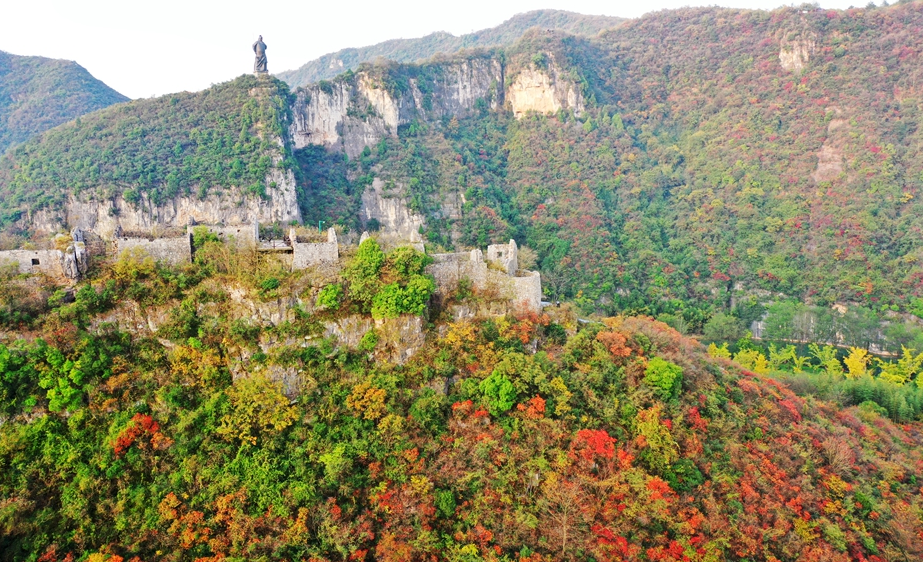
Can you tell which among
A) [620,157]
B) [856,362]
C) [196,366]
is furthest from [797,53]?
[196,366]

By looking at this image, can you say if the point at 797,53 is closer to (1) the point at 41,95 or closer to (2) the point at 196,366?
(2) the point at 196,366

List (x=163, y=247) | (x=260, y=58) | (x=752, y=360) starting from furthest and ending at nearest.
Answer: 1. (x=260, y=58)
2. (x=752, y=360)
3. (x=163, y=247)

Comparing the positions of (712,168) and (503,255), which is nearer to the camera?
(503,255)

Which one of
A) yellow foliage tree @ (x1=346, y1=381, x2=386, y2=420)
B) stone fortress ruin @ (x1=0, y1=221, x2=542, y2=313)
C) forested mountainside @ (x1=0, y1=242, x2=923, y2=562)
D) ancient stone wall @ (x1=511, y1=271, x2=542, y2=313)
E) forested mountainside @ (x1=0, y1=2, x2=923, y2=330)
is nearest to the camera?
forested mountainside @ (x1=0, y1=242, x2=923, y2=562)

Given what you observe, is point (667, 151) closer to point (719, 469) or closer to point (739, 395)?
point (739, 395)

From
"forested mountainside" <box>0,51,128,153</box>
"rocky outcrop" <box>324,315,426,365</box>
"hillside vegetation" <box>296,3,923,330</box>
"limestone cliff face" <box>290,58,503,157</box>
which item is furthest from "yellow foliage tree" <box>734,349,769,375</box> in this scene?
"forested mountainside" <box>0,51,128,153</box>

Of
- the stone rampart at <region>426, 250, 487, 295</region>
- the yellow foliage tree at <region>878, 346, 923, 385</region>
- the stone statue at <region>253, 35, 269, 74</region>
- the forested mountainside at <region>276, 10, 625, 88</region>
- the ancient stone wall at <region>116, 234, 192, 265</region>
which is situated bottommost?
the yellow foliage tree at <region>878, 346, 923, 385</region>

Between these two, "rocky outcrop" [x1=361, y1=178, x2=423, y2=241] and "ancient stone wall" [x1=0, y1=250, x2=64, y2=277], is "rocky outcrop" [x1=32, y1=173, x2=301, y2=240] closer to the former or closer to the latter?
"rocky outcrop" [x1=361, y1=178, x2=423, y2=241]

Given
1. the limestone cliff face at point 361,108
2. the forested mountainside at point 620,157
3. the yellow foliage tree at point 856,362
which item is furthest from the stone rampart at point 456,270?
the limestone cliff face at point 361,108
